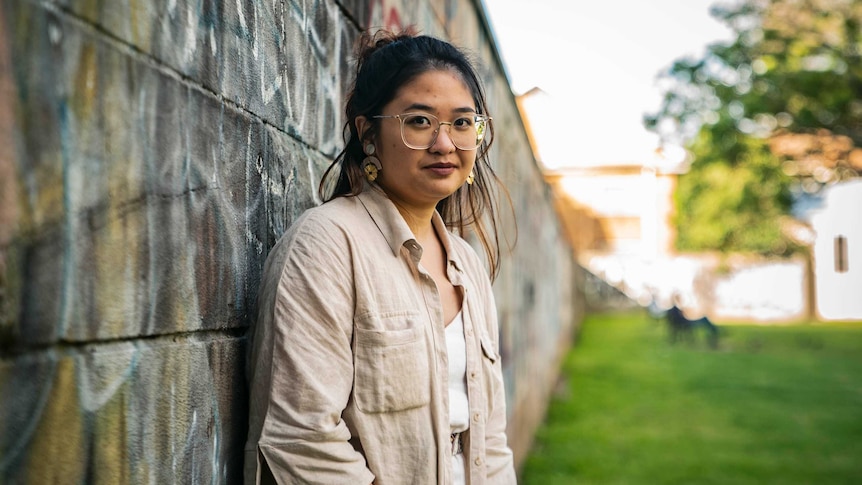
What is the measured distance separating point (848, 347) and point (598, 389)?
369 inches

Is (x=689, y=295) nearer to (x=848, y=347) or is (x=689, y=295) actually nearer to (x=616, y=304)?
(x=616, y=304)

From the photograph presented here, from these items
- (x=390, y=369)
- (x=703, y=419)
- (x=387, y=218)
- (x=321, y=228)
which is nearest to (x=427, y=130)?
(x=387, y=218)

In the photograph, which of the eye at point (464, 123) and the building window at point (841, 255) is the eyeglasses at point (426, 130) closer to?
the eye at point (464, 123)

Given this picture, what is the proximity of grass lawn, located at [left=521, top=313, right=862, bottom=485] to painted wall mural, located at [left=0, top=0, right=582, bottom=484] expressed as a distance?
4868 millimetres

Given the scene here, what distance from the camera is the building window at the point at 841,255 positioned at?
32719mm

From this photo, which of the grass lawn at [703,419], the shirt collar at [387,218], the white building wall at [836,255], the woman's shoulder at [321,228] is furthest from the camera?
the white building wall at [836,255]

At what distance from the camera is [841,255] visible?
109 ft

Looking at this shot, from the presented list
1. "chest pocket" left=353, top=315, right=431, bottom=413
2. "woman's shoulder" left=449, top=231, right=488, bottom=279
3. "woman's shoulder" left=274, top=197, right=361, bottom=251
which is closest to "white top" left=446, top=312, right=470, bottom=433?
"chest pocket" left=353, top=315, right=431, bottom=413

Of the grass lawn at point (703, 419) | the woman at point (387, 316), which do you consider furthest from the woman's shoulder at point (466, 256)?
the grass lawn at point (703, 419)

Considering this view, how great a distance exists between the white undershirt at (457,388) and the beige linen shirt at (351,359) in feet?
0.06

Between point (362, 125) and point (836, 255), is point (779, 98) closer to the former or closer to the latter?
point (362, 125)

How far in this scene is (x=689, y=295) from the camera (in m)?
35.3

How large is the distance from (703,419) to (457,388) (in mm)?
7674

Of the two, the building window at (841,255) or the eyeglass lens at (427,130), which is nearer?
the eyeglass lens at (427,130)
